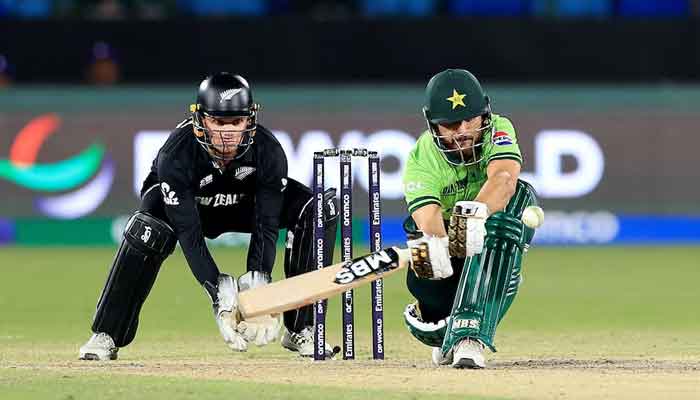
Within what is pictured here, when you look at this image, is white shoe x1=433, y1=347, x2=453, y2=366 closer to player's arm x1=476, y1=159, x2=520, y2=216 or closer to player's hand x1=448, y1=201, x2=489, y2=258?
player's hand x1=448, y1=201, x2=489, y2=258

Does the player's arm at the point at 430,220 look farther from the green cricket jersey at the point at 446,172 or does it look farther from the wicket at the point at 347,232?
the wicket at the point at 347,232

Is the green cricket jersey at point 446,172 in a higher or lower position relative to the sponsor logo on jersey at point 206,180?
lower

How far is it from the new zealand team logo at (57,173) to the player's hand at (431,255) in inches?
347

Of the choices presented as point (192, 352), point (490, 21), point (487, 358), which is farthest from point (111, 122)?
point (487, 358)

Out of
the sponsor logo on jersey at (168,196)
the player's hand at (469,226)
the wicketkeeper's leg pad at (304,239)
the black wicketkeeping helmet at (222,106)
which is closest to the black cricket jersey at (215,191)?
the sponsor logo on jersey at (168,196)

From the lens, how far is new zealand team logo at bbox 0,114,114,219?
49.4 feet

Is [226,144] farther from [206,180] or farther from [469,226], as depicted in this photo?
[469,226]

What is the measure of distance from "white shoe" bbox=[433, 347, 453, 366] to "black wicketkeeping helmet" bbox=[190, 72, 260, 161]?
127 cm

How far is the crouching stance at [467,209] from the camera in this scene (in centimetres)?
664

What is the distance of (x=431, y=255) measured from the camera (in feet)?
21.7

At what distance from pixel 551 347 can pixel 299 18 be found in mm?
7615

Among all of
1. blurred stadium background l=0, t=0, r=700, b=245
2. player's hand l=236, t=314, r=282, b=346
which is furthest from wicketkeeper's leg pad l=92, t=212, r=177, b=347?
blurred stadium background l=0, t=0, r=700, b=245

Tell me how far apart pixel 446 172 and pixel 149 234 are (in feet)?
4.69

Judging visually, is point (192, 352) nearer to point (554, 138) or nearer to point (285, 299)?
point (285, 299)
